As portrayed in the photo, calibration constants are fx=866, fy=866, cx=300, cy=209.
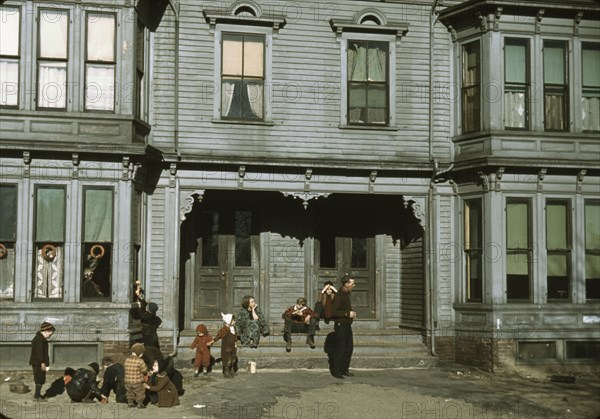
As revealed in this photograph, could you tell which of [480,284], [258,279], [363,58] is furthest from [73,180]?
[480,284]

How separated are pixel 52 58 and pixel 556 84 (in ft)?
41.2

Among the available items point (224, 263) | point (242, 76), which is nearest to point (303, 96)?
point (242, 76)

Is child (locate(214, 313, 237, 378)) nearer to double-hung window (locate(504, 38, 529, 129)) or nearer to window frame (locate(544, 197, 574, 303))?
window frame (locate(544, 197, 574, 303))

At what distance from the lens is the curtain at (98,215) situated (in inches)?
787

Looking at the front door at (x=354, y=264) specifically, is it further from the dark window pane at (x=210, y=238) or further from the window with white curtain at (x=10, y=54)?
the window with white curtain at (x=10, y=54)

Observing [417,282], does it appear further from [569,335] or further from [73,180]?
[73,180]

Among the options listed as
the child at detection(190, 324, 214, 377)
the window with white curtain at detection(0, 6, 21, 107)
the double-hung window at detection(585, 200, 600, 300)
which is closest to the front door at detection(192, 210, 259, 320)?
the child at detection(190, 324, 214, 377)

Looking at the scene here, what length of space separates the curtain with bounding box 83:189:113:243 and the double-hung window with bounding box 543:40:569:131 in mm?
11286

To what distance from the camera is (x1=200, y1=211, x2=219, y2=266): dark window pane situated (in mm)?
23875

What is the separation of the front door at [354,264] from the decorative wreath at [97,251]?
6.71m

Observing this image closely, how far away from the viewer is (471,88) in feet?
74.7

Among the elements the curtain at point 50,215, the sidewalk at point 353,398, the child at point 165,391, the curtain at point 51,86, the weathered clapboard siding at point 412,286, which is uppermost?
the curtain at point 51,86

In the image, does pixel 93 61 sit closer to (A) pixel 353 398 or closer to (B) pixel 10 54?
(B) pixel 10 54

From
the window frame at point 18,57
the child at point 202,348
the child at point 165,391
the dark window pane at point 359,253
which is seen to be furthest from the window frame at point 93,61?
the dark window pane at point 359,253
